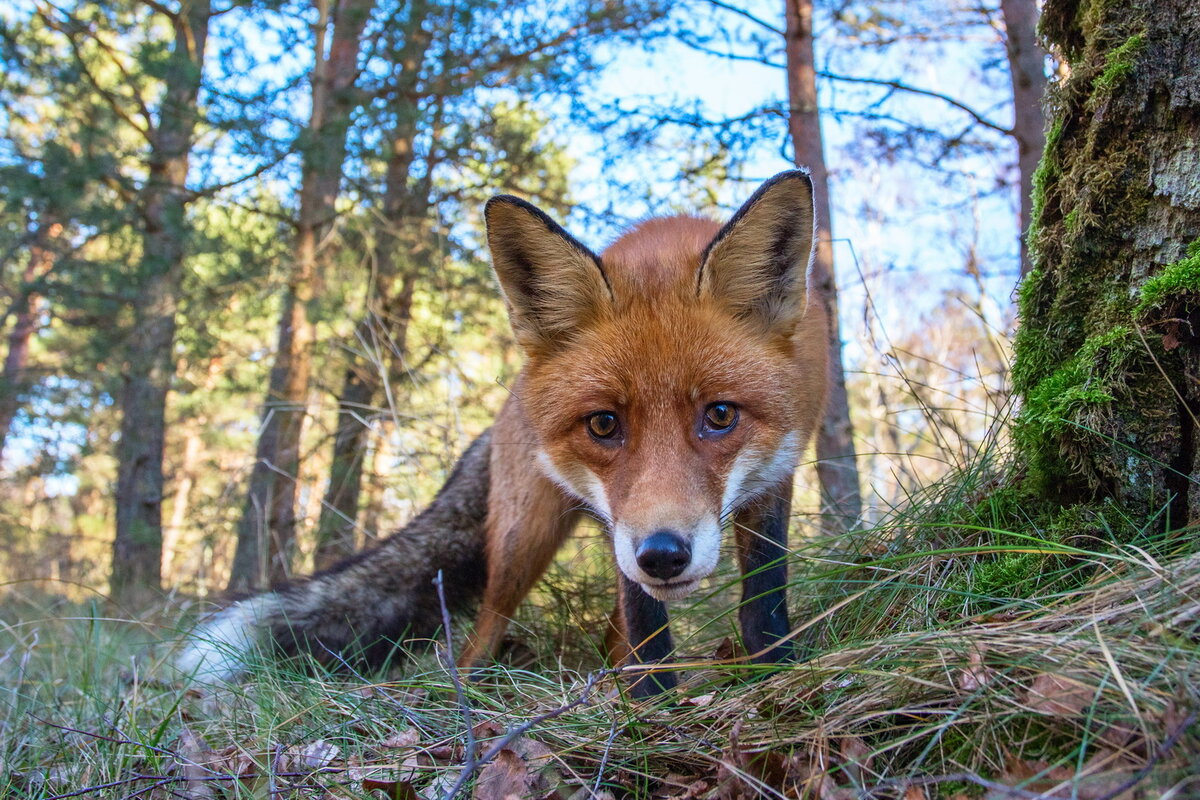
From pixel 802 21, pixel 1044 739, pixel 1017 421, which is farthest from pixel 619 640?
pixel 802 21

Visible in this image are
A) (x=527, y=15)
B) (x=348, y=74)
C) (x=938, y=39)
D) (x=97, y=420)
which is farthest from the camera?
(x=97, y=420)

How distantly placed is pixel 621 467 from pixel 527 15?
7013mm

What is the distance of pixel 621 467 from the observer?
2.45m

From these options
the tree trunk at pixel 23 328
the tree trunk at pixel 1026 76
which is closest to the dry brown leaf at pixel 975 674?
the tree trunk at pixel 1026 76

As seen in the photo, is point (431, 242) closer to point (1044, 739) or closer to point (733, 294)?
point (733, 294)

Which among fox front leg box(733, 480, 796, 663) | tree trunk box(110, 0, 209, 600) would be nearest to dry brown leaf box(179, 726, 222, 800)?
fox front leg box(733, 480, 796, 663)

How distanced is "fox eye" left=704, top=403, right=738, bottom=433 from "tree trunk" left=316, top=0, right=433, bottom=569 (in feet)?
18.7

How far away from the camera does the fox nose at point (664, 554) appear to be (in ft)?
6.66

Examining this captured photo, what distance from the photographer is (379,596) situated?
A: 12.6 ft

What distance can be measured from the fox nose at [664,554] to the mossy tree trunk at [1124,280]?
1.13m

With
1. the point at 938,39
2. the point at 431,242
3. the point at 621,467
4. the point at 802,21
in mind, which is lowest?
the point at 621,467

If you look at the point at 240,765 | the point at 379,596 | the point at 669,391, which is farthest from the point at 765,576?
the point at 379,596

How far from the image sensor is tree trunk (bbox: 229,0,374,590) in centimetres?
771

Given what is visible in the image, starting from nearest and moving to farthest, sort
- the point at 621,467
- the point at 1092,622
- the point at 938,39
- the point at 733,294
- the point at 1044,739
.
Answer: the point at 1044,739 < the point at 1092,622 < the point at 621,467 < the point at 733,294 < the point at 938,39
